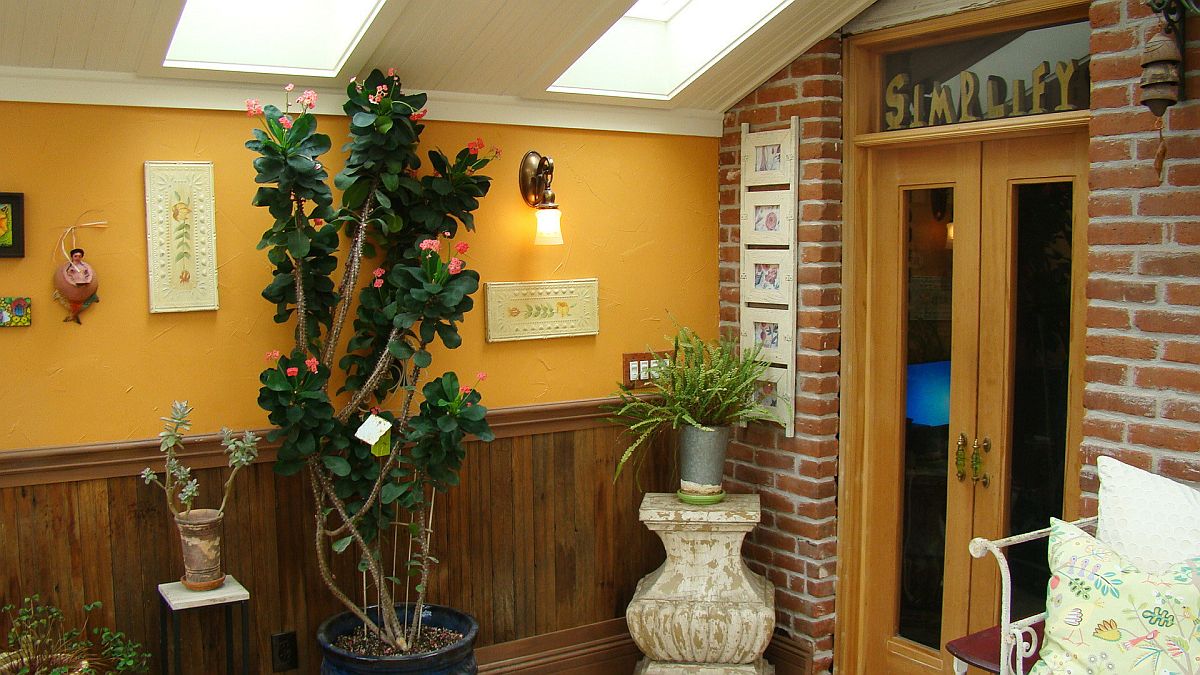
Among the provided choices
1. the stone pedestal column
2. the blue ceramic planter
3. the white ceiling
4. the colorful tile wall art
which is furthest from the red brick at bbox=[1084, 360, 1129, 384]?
the colorful tile wall art

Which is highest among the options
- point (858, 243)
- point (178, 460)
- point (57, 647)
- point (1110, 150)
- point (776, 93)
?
point (776, 93)

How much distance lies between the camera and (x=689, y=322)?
4.36m

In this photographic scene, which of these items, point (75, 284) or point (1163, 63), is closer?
point (1163, 63)

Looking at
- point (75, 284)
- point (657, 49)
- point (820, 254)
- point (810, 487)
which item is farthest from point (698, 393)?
point (75, 284)

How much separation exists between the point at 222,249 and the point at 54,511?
890 millimetres

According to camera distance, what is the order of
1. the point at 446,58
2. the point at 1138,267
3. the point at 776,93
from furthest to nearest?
the point at 776,93
the point at 446,58
the point at 1138,267

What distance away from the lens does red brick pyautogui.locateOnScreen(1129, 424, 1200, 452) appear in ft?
9.69

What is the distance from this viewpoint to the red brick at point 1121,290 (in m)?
3.02

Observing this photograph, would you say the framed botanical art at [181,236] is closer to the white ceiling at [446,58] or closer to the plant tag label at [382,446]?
the white ceiling at [446,58]

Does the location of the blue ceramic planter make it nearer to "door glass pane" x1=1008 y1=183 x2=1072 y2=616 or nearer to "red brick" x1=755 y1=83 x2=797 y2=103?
"door glass pane" x1=1008 y1=183 x2=1072 y2=616

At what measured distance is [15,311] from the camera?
3088 mm

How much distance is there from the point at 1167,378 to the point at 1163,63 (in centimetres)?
84

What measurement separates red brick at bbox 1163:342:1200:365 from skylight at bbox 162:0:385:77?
235 centimetres

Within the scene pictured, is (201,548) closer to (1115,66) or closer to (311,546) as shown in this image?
(311,546)
